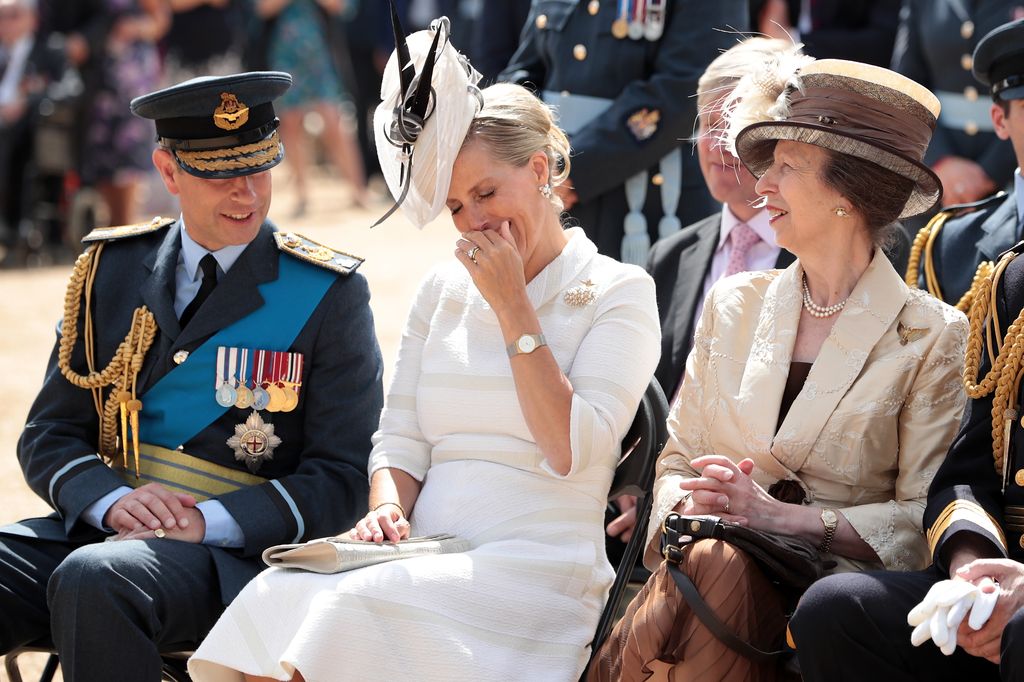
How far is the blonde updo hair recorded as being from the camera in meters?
3.81

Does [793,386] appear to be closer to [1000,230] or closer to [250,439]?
[1000,230]

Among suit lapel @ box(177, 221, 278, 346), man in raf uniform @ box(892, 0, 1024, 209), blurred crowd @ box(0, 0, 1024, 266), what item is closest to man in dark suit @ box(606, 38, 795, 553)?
suit lapel @ box(177, 221, 278, 346)

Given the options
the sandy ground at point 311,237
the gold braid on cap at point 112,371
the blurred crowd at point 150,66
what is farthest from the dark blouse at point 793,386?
the blurred crowd at point 150,66

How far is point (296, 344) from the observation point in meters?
4.00

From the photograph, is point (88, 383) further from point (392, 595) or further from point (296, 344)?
point (392, 595)

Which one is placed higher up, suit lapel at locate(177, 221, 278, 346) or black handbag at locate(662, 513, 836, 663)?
suit lapel at locate(177, 221, 278, 346)

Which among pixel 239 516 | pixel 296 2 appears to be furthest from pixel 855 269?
pixel 296 2

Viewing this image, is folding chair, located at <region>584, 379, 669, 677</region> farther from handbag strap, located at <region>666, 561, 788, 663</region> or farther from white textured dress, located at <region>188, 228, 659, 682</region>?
handbag strap, located at <region>666, 561, 788, 663</region>

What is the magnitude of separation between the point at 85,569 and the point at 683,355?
1.79 m

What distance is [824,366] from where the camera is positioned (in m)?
3.49

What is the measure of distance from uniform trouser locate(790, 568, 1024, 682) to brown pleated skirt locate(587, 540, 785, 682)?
0.38 ft

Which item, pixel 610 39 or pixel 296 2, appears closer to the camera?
pixel 610 39

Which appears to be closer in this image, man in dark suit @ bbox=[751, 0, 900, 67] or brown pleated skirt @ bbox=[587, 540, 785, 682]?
brown pleated skirt @ bbox=[587, 540, 785, 682]

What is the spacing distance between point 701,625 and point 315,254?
5.30ft
